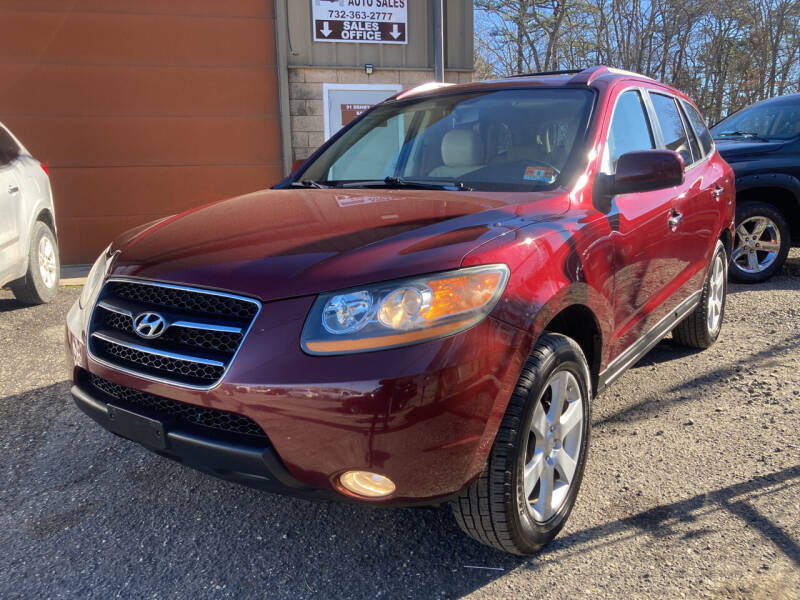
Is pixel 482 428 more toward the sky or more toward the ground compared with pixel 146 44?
more toward the ground

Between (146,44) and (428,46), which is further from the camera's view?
(428,46)

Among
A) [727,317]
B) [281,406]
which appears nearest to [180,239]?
[281,406]

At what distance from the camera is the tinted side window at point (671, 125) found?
358 cm

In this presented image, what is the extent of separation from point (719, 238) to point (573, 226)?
2435mm

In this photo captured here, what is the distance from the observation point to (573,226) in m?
2.33

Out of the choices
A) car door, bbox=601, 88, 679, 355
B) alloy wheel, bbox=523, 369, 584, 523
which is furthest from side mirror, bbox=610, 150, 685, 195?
alloy wheel, bbox=523, 369, 584, 523

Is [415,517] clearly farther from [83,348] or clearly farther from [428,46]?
[428,46]

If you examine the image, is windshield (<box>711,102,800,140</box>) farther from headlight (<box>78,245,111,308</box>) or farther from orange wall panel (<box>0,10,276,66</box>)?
headlight (<box>78,245,111,308</box>)

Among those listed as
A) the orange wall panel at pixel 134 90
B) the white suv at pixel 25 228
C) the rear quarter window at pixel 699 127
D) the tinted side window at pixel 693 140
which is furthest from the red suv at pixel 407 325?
the orange wall panel at pixel 134 90

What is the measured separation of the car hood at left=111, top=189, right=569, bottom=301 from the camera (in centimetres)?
186

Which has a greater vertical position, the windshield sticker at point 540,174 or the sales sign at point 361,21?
the sales sign at point 361,21

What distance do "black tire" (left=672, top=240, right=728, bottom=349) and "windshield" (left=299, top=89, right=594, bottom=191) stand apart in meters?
1.83

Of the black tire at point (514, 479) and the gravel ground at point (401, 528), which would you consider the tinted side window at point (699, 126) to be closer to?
the gravel ground at point (401, 528)

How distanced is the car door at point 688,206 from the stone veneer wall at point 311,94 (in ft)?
16.8
